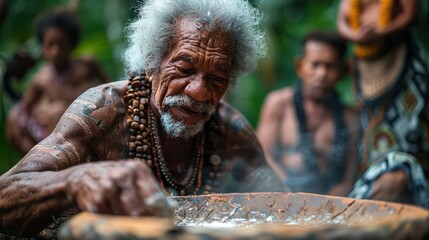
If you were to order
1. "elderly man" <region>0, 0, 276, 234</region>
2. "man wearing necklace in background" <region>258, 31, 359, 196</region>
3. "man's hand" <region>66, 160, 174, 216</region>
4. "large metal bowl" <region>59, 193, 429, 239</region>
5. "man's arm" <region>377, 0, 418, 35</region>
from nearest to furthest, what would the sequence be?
1. "large metal bowl" <region>59, 193, 429, 239</region>
2. "man's hand" <region>66, 160, 174, 216</region>
3. "elderly man" <region>0, 0, 276, 234</region>
4. "man's arm" <region>377, 0, 418, 35</region>
5. "man wearing necklace in background" <region>258, 31, 359, 196</region>

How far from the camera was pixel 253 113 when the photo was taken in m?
8.44

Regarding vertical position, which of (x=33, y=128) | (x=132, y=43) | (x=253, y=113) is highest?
(x=132, y=43)

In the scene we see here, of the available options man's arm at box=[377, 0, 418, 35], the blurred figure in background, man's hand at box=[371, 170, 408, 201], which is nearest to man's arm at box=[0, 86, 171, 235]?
man's hand at box=[371, 170, 408, 201]

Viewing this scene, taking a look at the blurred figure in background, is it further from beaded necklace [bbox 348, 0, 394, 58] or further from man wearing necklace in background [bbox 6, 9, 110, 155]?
man wearing necklace in background [bbox 6, 9, 110, 155]

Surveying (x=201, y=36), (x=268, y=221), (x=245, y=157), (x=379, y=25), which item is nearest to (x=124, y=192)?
(x=268, y=221)

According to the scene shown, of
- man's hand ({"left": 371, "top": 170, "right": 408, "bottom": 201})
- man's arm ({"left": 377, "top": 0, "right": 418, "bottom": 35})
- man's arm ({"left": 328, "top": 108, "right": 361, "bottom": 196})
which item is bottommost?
man's arm ({"left": 328, "top": 108, "right": 361, "bottom": 196})

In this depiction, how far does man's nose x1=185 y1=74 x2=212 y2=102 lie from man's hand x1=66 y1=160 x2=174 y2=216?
3.42 ft

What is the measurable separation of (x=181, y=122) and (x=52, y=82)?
3984 mm

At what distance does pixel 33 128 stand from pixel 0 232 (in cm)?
409

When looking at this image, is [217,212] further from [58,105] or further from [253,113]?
[253,113]

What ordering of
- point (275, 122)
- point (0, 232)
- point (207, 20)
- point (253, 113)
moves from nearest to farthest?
point (0, 232) → point (207, 20) → point (275, 122) → point (253, 113)

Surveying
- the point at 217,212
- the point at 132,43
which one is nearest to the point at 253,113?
the point at 132,43

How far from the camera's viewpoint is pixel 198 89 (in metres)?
2.86

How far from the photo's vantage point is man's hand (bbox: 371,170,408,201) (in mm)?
4344
